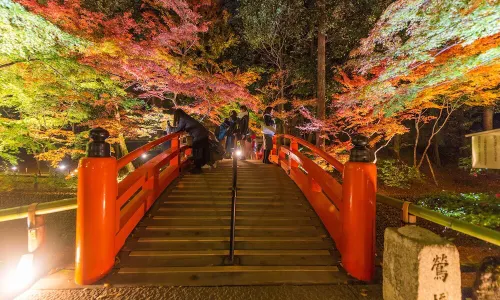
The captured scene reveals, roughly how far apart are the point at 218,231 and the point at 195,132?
3353 millimetres

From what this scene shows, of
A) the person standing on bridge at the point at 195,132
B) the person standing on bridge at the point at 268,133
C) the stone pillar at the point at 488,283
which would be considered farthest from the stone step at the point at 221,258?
the person standing on bridge at the point at 268,133

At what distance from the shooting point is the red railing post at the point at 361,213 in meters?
3.36

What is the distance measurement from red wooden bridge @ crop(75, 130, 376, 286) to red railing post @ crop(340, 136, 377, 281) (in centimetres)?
1

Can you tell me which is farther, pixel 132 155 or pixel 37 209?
pixel 132 155

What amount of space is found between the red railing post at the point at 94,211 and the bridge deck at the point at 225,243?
0.86ft

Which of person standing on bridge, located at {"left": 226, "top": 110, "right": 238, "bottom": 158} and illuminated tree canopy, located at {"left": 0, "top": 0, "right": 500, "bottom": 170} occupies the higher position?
illuminated tree canopy, located at {"left": 0, "top": 0, "right": 500, "bottom": 170}

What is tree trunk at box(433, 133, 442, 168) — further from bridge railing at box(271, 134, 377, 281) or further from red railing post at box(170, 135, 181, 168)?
bridge railing at box(271, 134, 377, 281)

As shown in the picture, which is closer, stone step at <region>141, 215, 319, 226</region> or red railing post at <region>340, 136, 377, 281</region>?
red railing post at <region>340, 136, 377, 281</region>

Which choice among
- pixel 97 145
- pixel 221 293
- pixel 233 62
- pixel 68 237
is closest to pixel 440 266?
pixel 221 293

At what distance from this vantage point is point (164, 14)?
15.4m

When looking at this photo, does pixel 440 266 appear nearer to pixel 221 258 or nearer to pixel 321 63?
pixel 221 258

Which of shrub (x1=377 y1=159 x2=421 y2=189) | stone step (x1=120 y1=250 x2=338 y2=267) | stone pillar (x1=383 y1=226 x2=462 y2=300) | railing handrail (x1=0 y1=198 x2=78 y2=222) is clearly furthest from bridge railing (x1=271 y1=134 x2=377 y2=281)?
shrub (x1=377 y1=159 x2=421 y2=189)

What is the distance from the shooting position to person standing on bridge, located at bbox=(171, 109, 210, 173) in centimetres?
699

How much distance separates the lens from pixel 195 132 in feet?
23.1
